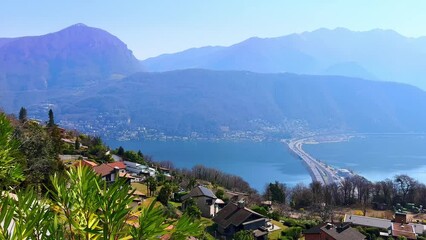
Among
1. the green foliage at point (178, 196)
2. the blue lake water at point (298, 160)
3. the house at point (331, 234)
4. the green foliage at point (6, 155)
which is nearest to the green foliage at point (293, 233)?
the house at point (331, 234)

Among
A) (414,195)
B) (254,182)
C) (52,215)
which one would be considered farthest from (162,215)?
(254,182)

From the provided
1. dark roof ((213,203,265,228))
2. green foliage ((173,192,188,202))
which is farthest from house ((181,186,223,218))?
dark roof ((213,203,265,228))

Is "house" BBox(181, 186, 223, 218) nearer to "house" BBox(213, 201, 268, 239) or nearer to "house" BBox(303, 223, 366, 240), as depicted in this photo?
"house" BBox(213, 201, 268, 239)

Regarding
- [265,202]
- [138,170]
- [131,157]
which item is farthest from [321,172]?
[138,170]

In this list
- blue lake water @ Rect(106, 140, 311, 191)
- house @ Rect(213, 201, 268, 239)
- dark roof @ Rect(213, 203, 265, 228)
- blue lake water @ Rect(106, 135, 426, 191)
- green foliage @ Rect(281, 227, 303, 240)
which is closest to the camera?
house @ Rect(213, 201, 268, 239)

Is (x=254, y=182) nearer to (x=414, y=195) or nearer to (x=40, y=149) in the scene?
(x=414, y=195)

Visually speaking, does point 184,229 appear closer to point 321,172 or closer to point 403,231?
point 403,231

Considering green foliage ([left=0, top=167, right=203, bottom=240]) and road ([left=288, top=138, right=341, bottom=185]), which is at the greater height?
green foliage ([left=0, top=167, right=203, bottom=240])

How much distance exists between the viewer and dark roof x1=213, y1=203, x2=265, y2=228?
2127 cm

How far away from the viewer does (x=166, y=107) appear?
632 feet

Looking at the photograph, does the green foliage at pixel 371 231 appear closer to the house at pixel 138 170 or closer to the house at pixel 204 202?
the house at pixel 204 202

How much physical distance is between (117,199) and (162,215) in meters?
0.20

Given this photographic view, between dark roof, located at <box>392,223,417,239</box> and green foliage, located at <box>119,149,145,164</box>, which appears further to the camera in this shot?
green foliage, located at <box>119,149,145,164</box>

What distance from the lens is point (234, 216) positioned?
21625 millimetres
